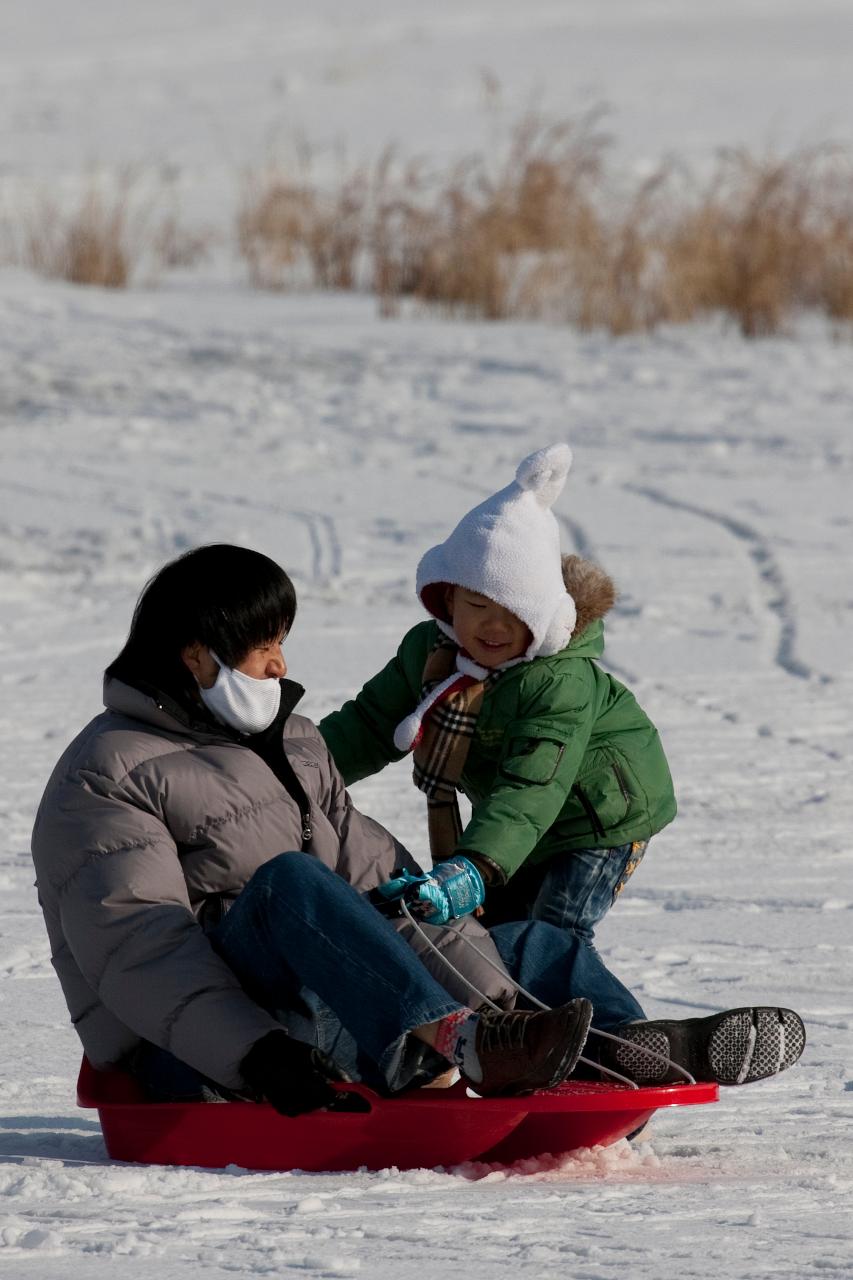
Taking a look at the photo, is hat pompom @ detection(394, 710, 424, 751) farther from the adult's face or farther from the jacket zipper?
the adult's face

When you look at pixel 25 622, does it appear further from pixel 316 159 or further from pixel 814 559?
pixel 316 159

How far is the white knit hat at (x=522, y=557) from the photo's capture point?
9.52 ft

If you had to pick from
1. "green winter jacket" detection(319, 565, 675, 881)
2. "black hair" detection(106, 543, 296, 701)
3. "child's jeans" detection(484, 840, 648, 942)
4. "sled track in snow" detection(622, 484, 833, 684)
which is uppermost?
"black hair" detection(106, 543, 296, 701)

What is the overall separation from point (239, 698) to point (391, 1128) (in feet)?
1.97

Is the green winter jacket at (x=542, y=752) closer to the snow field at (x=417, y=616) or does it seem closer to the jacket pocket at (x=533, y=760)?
the jacket pocket at (x=533, y=760)

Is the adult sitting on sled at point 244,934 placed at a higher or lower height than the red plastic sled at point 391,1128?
higher

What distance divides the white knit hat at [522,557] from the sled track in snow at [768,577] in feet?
8.47

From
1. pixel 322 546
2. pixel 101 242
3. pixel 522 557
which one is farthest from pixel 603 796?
pixel 101 242

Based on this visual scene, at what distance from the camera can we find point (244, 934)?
2527mm

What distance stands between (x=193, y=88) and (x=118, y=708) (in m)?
17.9

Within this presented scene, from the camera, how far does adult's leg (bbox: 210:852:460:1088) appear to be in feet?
8.07

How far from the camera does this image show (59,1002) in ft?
10.5

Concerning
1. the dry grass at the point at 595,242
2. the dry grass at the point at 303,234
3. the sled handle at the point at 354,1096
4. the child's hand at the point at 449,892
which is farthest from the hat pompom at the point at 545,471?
the dry grass at the point at 303,234

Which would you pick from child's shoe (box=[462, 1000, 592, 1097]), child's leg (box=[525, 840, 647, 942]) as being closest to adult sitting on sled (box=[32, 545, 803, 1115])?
child's shoe (box=[462, 1000, 592, 1097])
